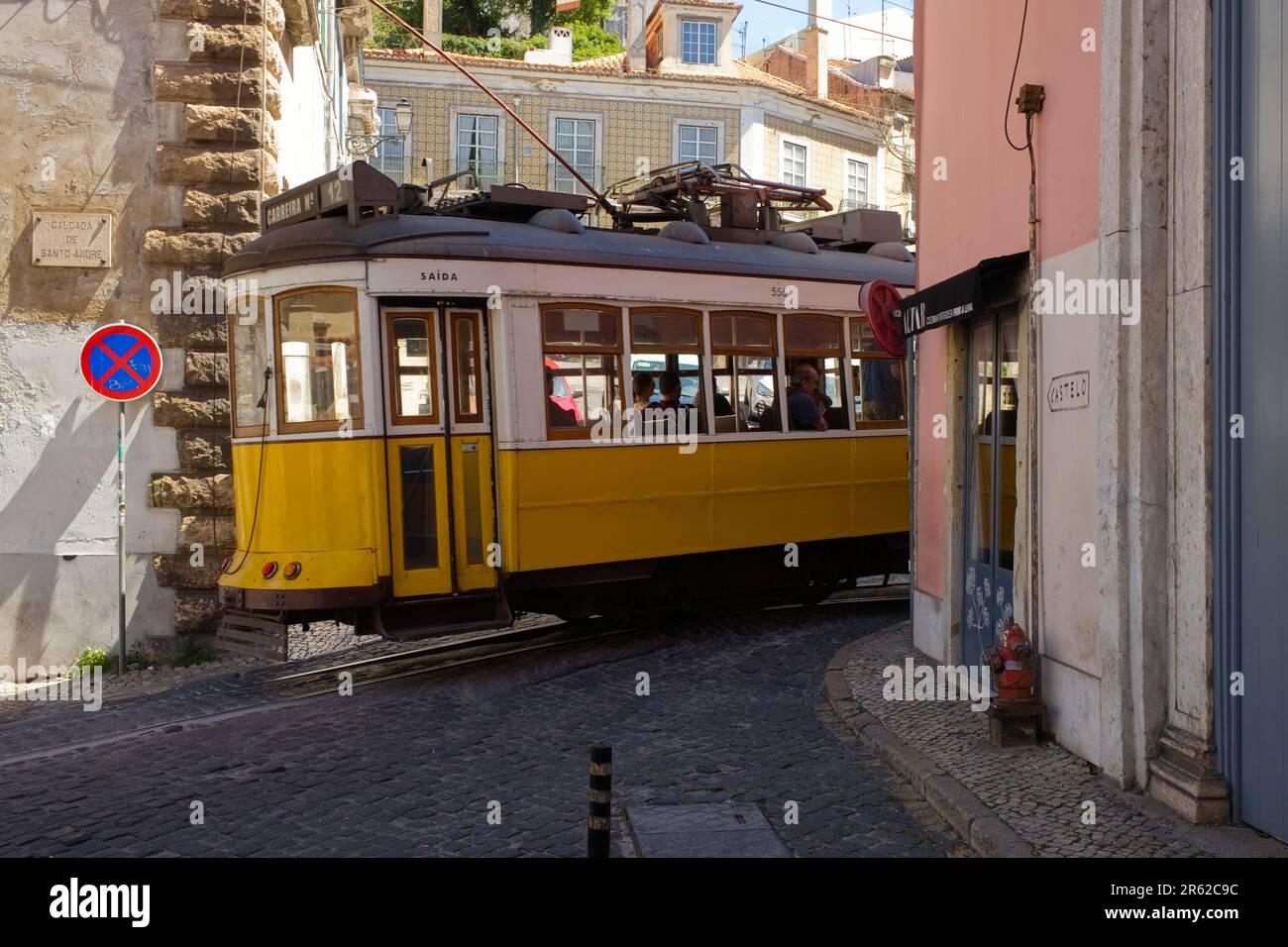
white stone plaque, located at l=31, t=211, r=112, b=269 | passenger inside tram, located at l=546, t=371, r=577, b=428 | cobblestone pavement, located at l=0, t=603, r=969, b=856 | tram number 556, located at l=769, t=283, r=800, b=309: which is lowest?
cobblestone pavement, located at l=0, t=603, r=969, b=856

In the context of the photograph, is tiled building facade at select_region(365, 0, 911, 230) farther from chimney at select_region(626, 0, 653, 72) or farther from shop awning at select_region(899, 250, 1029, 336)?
shop awning at select_region(899, 250, 1029, 336)

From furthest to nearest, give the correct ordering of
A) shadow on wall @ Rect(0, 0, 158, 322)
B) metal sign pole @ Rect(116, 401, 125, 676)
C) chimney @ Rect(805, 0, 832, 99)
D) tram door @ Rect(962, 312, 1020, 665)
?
chimney @ Rect(805, 0, 832, 99), shadow on wall @ Rect(0, 0, 158, 322), metal sign pole @ Rect(116, 401, 125, 676), tram door @ Rect(962, 312, 1020, 665)

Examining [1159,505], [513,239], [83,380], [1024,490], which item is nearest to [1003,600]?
[1024,490]

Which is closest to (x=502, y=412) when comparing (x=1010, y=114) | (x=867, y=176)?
(x=1010, y=114)

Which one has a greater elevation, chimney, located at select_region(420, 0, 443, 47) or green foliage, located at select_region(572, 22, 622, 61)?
green foliage, located at select_region(572, 22, 622, 61)

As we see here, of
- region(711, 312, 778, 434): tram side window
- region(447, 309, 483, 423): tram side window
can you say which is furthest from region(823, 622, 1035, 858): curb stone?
region(447, 309, 483, 423): tram side window

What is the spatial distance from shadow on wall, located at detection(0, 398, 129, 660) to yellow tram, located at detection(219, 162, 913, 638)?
1967 mm

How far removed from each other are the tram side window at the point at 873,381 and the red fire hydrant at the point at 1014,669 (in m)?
5.48

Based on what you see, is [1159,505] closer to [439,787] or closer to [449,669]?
[439,787]

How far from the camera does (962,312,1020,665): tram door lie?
8.46 meters

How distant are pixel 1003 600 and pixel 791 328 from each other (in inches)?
172

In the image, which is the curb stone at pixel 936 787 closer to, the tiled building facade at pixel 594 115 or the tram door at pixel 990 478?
the tram door at pixel 990 478

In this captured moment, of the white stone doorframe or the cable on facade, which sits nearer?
the white stone doorframe

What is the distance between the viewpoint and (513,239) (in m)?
10.4
